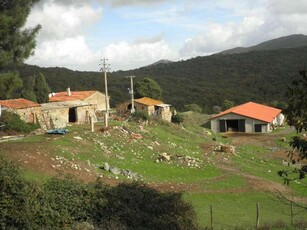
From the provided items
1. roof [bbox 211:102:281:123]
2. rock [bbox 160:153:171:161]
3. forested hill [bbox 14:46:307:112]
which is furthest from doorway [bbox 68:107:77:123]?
forested hill [bbox 14:46:307:112]

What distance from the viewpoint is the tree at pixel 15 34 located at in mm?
23127

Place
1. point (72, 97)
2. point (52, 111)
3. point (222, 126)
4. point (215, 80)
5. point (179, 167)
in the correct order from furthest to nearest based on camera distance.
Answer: point (215, 80), point (222, 126), point (72, 97), point (52, 111), point (179, 167)

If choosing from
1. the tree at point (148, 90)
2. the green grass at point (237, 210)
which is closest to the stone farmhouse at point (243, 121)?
the tree at point (148, 90)

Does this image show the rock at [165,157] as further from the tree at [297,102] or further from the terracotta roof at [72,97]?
the terracotta roof at [72,97]

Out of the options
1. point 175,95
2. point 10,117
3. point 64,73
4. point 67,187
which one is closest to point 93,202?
point 67,187

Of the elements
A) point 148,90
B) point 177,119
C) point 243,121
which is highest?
point 148,90

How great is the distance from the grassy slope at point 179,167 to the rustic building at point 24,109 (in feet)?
17.3

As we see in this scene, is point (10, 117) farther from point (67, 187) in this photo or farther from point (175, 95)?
point (175, 95)

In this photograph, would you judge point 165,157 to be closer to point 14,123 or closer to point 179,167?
point 179,167

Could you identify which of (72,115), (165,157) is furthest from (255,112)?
(165,157)

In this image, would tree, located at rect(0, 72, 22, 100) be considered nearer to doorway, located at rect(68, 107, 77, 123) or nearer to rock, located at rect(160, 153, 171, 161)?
rock, located at rect(160, 153, 171, 161)

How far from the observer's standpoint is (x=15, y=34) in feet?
78.3

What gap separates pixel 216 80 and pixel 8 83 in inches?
4494

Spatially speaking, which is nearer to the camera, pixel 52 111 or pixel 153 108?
pixel 52 111
